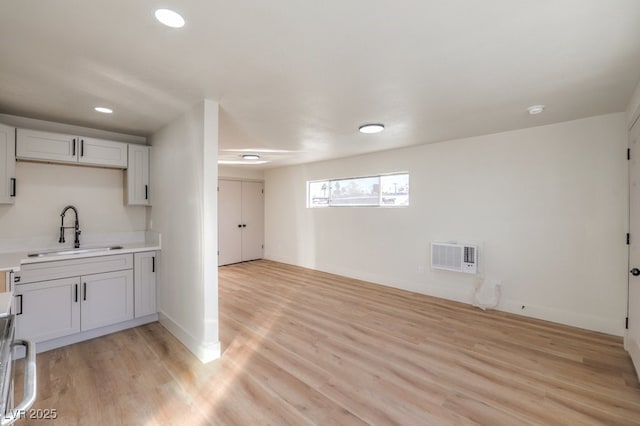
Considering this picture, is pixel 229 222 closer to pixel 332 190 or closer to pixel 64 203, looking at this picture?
pixel 332 190

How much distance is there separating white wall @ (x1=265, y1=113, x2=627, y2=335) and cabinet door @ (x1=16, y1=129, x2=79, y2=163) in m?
4.12

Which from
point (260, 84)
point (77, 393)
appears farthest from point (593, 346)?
point (77, 393)

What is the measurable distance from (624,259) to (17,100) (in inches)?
241

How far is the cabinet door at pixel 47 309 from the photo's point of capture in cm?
261

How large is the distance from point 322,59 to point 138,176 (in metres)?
2.89

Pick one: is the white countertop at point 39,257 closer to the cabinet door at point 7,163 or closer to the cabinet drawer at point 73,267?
the cabinet drawer at point 73,267

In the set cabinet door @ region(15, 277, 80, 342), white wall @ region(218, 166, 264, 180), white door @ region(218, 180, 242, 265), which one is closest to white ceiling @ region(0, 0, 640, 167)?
cabinet door @ region(15, 277, 80, 342)

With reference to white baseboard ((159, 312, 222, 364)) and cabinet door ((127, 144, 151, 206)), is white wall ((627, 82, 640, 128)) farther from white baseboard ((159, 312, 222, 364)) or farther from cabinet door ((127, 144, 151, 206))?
cabinet door ((127, 144, 151, 206))

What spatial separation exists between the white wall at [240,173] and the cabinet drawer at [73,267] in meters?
3.68

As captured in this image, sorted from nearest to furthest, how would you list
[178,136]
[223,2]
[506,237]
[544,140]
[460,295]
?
[223,2] → [178,136] → [544,140] → [506,237] → [460,295]

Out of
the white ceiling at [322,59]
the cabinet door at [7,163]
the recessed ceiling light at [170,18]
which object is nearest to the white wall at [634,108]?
the white ceiling at [322,59]

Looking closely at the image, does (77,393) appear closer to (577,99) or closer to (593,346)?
(593,346)

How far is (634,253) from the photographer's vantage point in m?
2.56

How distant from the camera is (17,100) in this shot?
2.61 m
